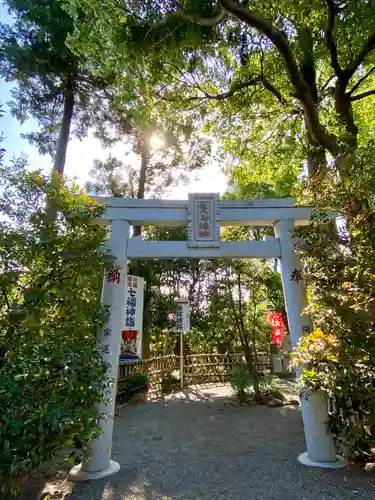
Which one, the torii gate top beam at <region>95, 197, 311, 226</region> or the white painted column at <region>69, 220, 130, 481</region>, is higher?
the torii gate top beam at <region>95, 197, 311, 226</region>

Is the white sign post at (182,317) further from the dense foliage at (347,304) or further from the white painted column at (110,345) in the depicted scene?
the dense foliage at (347,304)

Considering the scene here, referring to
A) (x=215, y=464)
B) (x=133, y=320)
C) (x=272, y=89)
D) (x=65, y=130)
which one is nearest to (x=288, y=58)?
(x=272, y=89)

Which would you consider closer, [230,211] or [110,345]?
[110,345]

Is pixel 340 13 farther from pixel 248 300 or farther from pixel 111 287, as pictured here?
pixel 248 300

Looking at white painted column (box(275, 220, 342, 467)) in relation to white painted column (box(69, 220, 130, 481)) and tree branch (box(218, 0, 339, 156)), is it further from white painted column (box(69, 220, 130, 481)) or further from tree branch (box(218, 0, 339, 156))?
white painted column (box(69, 220, 130, 481))

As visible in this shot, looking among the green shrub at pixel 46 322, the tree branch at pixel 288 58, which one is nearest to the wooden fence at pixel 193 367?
the green shrub at pixel 46 322

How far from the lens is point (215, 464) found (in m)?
3.77

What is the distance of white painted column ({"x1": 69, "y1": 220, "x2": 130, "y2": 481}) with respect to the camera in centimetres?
336

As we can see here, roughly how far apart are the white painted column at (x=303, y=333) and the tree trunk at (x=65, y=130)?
15.1ft

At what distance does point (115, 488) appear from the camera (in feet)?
10.2

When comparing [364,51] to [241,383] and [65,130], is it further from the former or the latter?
[241,383]

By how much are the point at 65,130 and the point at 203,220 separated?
4478mm

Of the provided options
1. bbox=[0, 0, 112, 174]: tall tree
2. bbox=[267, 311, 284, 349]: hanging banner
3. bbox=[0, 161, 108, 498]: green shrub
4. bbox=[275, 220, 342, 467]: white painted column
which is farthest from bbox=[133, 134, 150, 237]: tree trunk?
bbox=[0, 161, 108, 498]: green shrub

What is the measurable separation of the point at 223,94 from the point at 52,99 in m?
3.95
